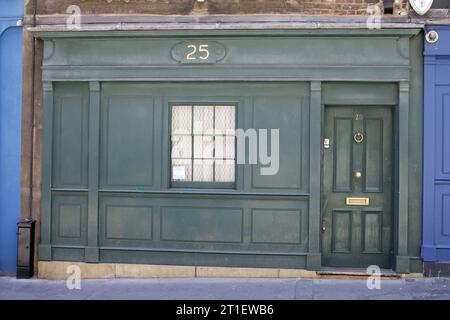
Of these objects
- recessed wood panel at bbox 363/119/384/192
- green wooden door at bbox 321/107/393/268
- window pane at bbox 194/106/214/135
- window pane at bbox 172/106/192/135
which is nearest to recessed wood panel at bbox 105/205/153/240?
window pane at bbox 172/106/192/135

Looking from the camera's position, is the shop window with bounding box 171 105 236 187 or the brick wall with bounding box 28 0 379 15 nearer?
the brick wall with bounding box 28 0 379 15

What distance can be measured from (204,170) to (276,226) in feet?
4.47

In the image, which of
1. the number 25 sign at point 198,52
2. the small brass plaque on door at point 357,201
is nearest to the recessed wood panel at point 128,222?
the number 25 sign at point 198,52

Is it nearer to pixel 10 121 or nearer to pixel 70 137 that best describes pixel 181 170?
pixel 70 137

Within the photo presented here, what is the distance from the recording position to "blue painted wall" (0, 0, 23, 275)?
982cm

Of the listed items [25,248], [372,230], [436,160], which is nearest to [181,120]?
[25,248]

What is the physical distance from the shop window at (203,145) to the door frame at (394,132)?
1241 millimetres

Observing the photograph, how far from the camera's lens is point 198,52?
943 cm

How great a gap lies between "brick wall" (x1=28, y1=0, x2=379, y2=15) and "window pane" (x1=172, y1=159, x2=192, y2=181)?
7.28 ft

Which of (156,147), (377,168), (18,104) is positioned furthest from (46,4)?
(377,168)

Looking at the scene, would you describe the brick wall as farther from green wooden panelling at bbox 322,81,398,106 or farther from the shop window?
the shop window

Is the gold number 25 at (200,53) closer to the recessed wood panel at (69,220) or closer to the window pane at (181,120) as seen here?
the window pane at (181,120)

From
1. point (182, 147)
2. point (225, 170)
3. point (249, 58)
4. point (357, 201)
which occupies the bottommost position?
point (357, 201)

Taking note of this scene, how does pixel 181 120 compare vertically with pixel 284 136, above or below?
above
